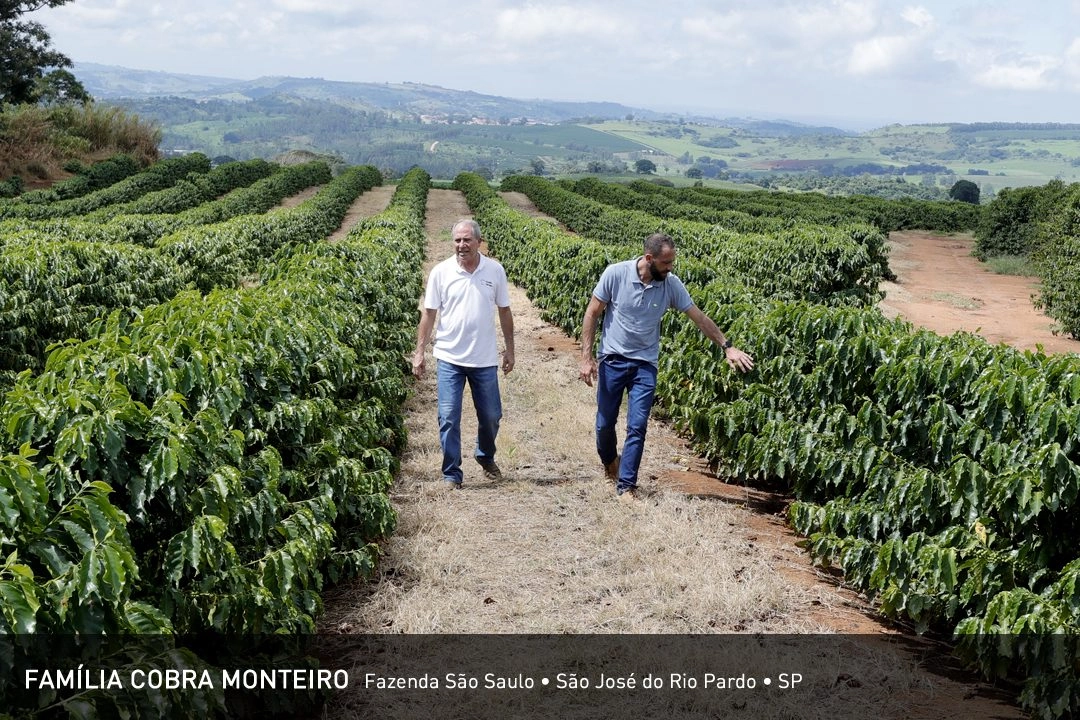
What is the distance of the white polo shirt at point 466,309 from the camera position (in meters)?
6.81

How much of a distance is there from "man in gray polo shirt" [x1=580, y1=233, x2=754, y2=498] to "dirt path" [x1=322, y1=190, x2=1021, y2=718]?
0.63 meters

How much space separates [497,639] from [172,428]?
82.1 inches

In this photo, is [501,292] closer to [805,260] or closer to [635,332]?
[635,332]

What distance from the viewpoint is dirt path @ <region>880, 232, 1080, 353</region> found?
1918 centimetres

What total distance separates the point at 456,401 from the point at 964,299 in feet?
68.1

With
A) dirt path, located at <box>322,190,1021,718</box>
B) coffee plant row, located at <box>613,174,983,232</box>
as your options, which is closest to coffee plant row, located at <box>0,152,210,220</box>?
coffee plant row, located at <box>613,174,983,232</box>

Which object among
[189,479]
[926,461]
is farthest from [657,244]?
[189,479]

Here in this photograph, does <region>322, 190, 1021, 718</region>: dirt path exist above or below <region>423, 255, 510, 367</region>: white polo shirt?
below

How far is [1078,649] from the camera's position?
3.99 meters

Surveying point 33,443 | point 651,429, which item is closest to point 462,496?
point 651,429

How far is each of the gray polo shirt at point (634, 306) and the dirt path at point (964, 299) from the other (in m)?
9.41

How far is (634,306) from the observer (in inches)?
261

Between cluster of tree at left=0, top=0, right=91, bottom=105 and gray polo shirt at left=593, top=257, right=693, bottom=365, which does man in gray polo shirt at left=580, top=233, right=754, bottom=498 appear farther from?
cluster of tree at left=0, top=0, right=91, bottom=105

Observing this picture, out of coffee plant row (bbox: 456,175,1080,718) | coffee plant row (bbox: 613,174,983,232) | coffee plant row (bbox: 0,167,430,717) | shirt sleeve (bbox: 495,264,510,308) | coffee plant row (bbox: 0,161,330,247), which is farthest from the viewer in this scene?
coffee plant row (bbox: 613,174,983,232)
